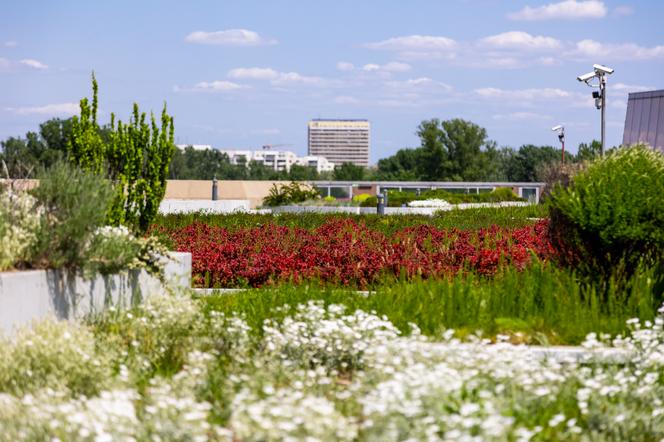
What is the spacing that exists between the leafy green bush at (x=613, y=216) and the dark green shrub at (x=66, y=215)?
176 inches

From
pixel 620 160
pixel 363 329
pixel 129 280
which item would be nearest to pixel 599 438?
pixel 363 329

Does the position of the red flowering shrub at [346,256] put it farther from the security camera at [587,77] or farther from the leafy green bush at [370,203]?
the leafy green bush at [370,203]

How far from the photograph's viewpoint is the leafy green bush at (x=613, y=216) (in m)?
8.52

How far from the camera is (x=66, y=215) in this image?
809cm

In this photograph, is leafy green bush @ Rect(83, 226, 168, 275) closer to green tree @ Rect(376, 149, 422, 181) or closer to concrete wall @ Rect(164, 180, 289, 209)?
concrete wall @ Rect(164, 180, 289, 209)

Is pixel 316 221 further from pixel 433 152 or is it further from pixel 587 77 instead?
pixel 433 152

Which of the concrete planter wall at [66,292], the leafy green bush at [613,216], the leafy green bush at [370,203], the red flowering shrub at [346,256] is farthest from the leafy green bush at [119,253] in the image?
the leafy green bush at [370,203]

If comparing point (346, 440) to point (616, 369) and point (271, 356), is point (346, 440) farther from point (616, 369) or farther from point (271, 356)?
point (616, 369)

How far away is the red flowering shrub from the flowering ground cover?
3815 mm

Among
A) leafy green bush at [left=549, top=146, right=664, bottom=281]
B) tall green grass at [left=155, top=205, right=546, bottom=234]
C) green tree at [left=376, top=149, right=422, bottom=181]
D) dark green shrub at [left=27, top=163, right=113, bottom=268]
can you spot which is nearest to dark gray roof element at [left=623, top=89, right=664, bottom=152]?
tall green grass at [left=155, top=205, right=546, bottom=234]

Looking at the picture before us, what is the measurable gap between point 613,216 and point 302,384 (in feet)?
13.3

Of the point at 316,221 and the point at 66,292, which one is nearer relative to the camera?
the point at 66,292

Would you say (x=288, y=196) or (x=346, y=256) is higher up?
(x=288, y=196)

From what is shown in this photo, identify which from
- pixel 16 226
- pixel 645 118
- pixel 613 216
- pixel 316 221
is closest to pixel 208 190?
pixel 645 118
